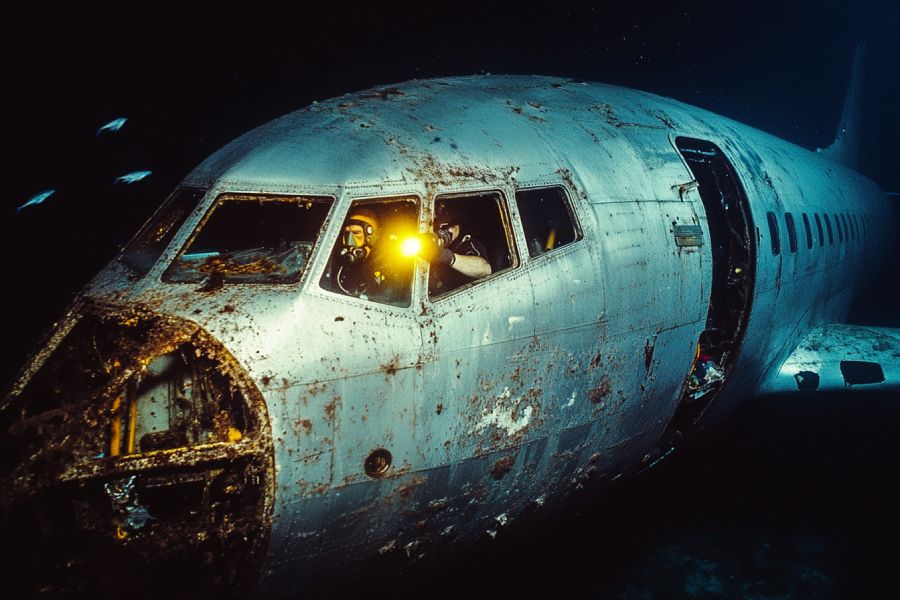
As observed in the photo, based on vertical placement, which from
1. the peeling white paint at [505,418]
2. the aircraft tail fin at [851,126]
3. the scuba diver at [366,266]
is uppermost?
the aircraft tail fin at [851,126]

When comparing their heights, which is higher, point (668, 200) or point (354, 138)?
point (354, 138)

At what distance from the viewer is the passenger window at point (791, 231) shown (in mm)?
5884

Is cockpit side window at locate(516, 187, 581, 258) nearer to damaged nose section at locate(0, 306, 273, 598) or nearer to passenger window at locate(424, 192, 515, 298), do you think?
passenger window at locate(424, 192, 515, 298)

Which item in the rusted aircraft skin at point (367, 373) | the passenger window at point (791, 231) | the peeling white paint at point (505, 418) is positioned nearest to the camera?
the rusted aircraft skin at point (367, 373)

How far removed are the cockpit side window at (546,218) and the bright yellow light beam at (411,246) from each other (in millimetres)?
843

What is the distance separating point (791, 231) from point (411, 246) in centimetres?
578

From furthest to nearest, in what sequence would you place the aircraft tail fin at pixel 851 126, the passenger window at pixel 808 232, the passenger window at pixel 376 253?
the aircraft tail fin at pixel 851 126 → the passenger window at pixel 808 232 → the passenger window at pixel 376 253

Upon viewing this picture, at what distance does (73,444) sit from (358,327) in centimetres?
147

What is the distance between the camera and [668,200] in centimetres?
408


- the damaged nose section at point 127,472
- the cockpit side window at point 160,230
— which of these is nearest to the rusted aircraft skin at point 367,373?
the damaged nose section at point 127,472

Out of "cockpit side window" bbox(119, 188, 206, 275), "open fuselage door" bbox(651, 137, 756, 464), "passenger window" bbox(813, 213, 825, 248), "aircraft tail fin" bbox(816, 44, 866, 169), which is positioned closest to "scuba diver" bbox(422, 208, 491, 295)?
"cockpit side window" bbox(119, 188, 206, 275)

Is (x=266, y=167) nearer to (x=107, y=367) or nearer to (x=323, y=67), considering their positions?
(x=107, y=367)

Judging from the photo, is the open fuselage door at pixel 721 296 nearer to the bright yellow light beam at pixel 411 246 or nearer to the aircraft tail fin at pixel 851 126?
the bright yellow light beam at pixel 411 246

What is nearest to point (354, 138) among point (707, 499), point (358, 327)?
point (358, 327)
